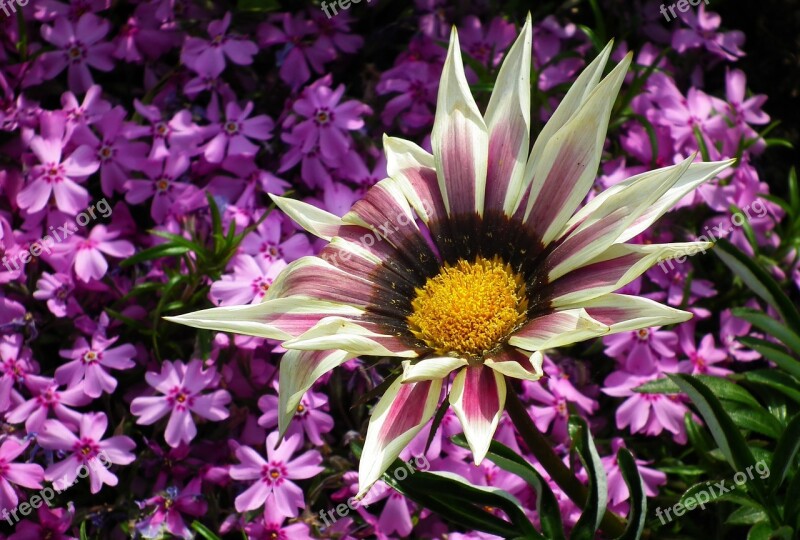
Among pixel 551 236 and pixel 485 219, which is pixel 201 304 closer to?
pixel 485 219

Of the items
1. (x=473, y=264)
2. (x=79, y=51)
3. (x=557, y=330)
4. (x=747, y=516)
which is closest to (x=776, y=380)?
(x=747, y=516)

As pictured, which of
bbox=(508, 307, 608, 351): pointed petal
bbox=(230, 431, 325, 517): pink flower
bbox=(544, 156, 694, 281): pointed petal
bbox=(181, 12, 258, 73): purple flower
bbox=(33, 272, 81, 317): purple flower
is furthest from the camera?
bbox=(181, 12, 258, 73): purple flower

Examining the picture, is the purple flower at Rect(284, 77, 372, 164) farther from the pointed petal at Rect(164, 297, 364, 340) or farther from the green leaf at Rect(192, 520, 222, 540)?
the green leaf at Rect(192, 520, 222, 540)

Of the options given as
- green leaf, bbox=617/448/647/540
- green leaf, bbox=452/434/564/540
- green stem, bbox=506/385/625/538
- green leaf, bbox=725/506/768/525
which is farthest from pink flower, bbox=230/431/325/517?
green leaf, bbox=725/506/768/525

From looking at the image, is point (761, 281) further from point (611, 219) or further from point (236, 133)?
point (236, 133)

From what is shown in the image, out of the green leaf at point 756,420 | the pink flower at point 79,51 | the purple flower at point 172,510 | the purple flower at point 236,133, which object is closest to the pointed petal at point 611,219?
the green leaf at point 756,420

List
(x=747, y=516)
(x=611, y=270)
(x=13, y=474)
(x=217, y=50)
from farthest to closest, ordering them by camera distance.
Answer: (x=217, y=50) < (x=13, y=474) < (x=747, y=516) < (x=611, y=270)
